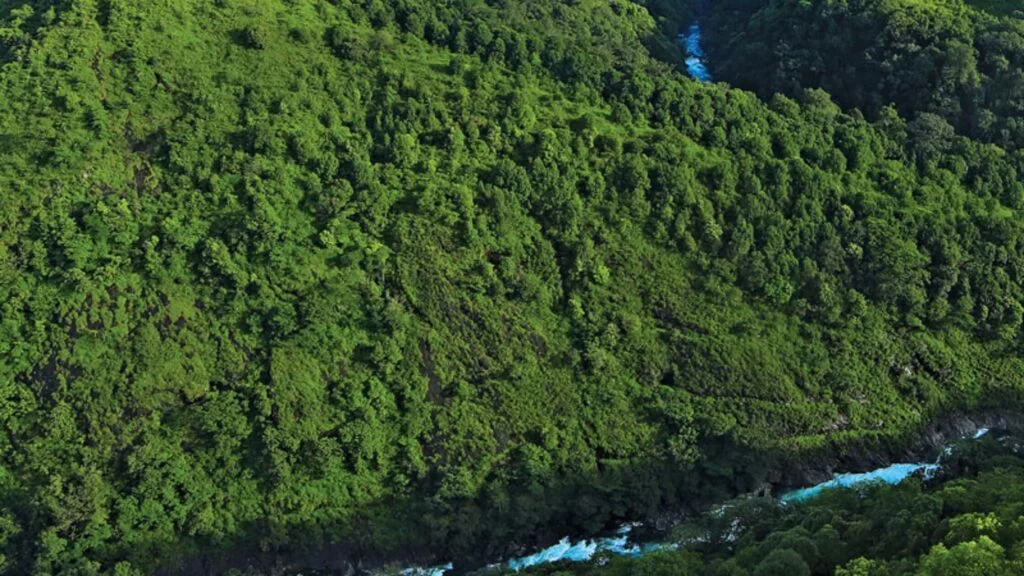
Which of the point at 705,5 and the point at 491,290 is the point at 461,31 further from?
the point at 705,5

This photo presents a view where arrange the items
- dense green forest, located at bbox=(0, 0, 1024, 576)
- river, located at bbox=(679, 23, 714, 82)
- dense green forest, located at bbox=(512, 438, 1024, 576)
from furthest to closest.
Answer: river, located at bbox=(679, 23, 714, 82)
dense green forest, located at bbox=(0, 0, 1024, 576)
dense green forest, located at bbox=(512, 438, 1024, 576)

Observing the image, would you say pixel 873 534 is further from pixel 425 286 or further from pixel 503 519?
pixel 425 286

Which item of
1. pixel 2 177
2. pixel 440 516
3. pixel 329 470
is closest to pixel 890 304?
pixel 440 516

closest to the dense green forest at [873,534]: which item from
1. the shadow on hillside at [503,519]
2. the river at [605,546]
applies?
the river at [605,546]

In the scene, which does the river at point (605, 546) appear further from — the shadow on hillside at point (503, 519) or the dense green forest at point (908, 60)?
the dense green forest at point (908, 60)

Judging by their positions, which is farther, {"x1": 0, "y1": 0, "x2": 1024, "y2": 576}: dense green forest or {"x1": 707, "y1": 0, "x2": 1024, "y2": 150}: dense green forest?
{"x1": 707, "y1": 0, "x2": 1024, "y2": 150}: dense green forest

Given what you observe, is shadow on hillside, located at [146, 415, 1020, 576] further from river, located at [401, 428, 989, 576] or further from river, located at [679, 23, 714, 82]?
river, located at [679, 23, 714, 82]

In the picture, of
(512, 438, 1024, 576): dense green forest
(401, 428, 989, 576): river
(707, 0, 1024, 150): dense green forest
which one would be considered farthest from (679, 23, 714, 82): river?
(512, 438, 1024, 576): dense green forest
